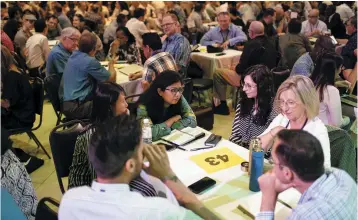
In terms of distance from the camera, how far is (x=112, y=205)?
142cm

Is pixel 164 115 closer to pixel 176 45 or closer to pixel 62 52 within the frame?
pixel 176 45

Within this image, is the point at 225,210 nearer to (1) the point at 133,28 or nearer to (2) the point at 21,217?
(2) the point at 21,217

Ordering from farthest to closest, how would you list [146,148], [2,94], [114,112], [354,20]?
[354,20]
[2,94]
[114,112]
[146,148]

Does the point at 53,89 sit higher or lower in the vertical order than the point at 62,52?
lower

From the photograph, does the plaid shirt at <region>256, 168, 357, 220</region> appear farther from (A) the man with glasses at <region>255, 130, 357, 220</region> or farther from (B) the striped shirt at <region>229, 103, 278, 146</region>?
(B) the striped shirt at <region>229, 103, 278, 146</region>

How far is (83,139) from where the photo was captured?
2.19 meters

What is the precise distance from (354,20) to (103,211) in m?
5.92

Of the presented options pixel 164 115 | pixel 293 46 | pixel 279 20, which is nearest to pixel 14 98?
pixel 164 115

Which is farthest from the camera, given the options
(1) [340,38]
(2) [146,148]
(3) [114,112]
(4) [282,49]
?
(1) [340,38]

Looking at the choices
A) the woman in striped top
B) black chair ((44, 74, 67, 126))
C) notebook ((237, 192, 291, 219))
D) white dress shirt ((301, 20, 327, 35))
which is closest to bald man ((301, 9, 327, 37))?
white dress shirt ((301, 20, 327, 35))

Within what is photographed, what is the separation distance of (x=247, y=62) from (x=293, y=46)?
44.9 inches

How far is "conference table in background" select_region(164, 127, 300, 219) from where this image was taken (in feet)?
5.90

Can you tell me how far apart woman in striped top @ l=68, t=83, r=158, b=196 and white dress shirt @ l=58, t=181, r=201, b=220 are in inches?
8.0

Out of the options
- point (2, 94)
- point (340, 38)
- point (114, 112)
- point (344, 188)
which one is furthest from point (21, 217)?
point (340, 38)
